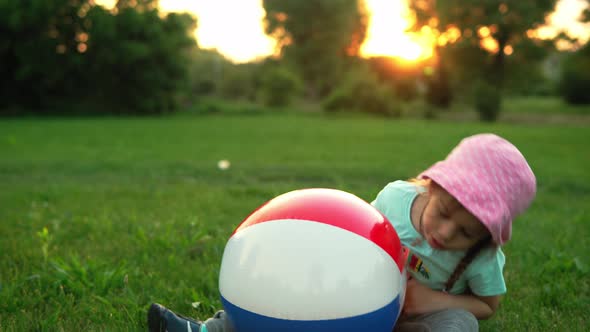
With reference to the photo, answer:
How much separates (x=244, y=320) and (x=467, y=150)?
47.5 inches

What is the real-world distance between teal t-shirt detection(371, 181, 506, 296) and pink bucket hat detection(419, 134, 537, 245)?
1.01ft

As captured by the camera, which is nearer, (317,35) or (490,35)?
(490,35)

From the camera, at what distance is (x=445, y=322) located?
8.03 feet

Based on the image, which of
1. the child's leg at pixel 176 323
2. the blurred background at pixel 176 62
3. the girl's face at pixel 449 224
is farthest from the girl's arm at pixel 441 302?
the blurred background at pixel 176 62

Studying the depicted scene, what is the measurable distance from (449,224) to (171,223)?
2.93 m

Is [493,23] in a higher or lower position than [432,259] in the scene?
higher

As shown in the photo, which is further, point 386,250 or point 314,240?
point 386,250

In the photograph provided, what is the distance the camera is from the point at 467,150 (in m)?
2.25

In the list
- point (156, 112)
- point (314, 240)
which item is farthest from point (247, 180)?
point (156, 112)

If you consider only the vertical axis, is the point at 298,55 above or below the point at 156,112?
above

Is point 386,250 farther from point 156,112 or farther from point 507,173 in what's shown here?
point 156,112

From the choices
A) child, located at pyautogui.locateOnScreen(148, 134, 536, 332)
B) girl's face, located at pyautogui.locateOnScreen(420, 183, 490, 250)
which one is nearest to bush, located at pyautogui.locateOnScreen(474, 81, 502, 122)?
child, located at pyautogui.locateOnScreen(148, 134, 536, 332)

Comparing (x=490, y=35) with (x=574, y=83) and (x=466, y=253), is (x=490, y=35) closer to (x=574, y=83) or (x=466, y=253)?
(x=574, y=83)

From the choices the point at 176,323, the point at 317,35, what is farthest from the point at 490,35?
the point at 176,323
